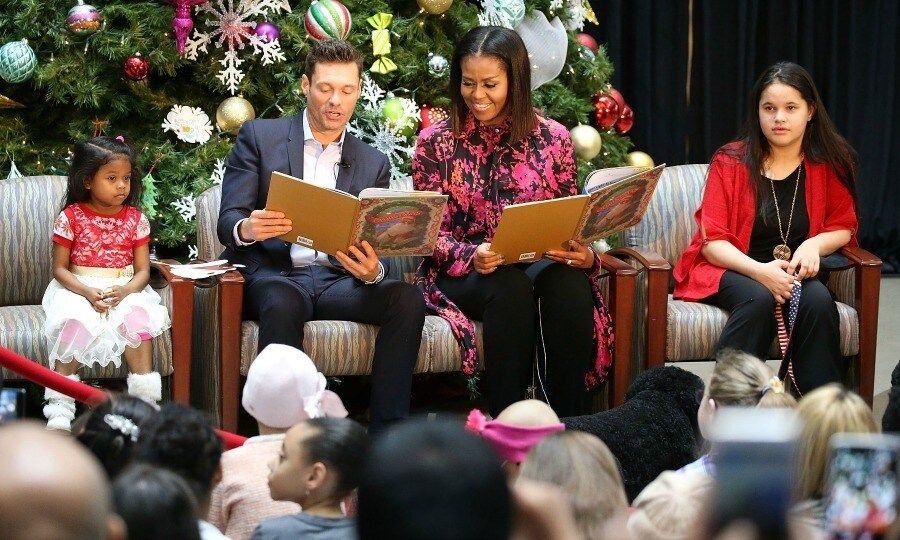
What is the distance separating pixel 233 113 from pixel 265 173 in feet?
2.62

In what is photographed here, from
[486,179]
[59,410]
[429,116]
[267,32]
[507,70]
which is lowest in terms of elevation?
[59,410]

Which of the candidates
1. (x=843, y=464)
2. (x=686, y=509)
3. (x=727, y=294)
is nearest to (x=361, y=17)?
(x=727, y=294)

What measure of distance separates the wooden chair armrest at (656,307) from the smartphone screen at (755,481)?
3024mm

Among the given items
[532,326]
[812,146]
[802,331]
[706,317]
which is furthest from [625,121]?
[532,326]

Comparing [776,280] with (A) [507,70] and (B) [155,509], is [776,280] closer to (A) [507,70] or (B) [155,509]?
(A) [507,70]

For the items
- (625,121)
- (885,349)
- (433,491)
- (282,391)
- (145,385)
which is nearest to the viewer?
(433,491)

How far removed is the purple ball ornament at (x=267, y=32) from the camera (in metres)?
4.96

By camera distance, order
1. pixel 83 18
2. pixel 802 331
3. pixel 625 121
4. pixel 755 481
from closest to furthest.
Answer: pixel 755 481, pixel 802 331, pixel 83 18, pixel 625 121

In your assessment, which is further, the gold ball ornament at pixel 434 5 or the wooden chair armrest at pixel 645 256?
the gold ball ornament at pixel 434 5

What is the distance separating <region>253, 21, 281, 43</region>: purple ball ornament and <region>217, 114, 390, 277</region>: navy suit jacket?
0.78m

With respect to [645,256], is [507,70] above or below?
above

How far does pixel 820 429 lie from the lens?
2172 mm

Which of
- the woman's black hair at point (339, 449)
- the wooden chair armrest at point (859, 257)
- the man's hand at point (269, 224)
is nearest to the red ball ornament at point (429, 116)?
the man's hand at point (269, 224)

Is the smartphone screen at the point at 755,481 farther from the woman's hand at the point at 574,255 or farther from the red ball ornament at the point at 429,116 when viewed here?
the red ball ornament at the point at 429,116
